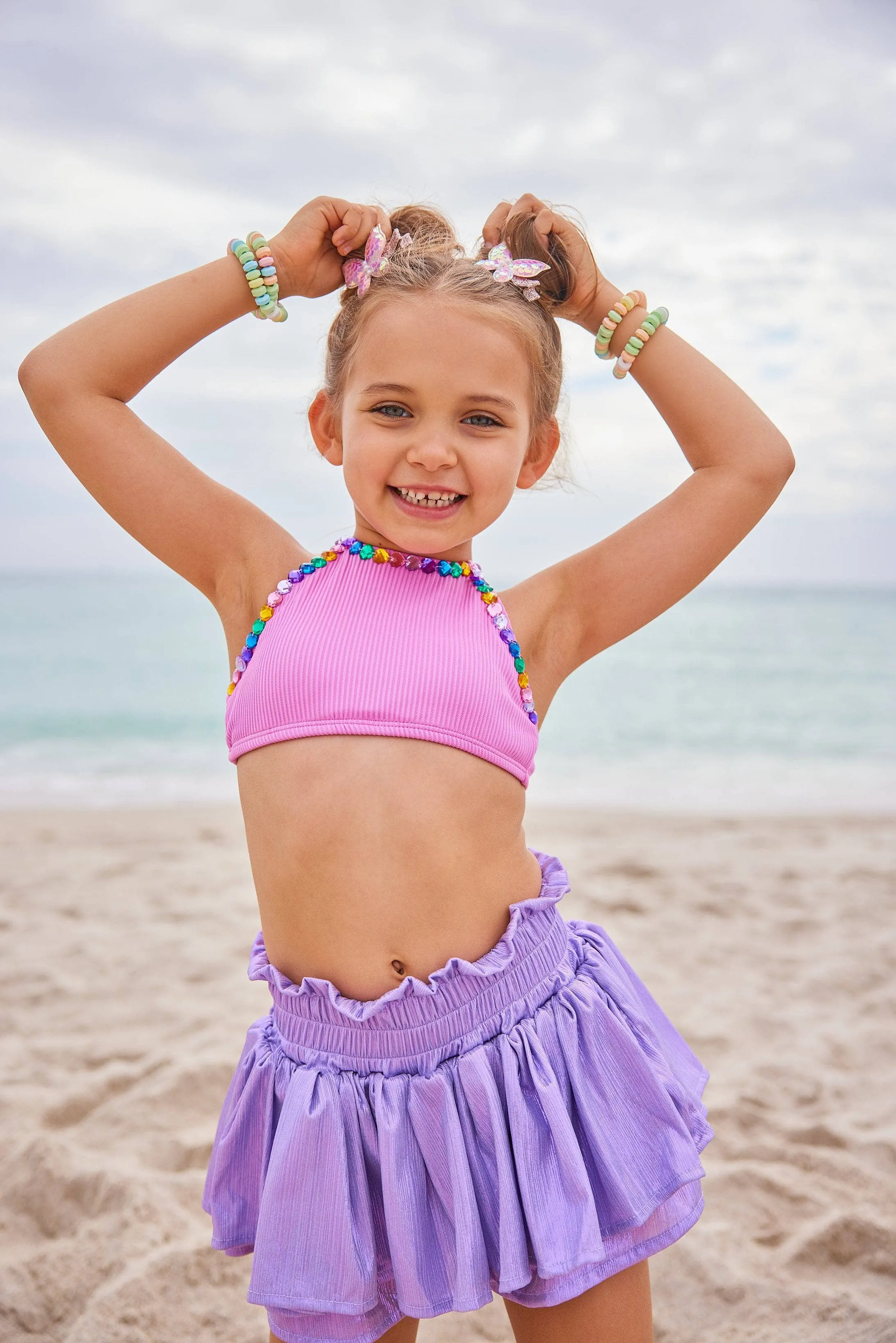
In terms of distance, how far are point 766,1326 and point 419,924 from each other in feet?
5.34

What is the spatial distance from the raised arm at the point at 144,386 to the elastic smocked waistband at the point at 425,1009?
70 centimetres

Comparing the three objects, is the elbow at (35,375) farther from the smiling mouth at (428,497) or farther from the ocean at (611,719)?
the ocean at (611,719)

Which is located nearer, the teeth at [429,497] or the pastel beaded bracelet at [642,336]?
the teeth at [429,497]

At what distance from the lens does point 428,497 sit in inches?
72.4

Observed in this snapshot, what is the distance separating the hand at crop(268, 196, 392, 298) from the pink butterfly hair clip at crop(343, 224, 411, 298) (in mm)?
18

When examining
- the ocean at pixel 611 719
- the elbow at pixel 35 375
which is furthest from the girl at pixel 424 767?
the ocean at pixel 611 719

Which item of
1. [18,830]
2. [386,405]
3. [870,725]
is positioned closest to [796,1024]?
[386,405]

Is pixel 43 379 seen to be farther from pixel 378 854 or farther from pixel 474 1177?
pixel 474 1177

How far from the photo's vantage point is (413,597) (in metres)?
1.87

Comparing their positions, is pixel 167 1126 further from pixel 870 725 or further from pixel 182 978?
pixel 870 725

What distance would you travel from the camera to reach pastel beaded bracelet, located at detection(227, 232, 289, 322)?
1.92m

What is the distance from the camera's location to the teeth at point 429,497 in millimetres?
1826

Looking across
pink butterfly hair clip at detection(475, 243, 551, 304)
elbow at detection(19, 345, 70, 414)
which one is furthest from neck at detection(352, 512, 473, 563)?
elbow at detection(19, 345, 70, 414)

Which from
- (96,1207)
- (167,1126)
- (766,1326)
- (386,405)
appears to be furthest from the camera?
(167,1126)
